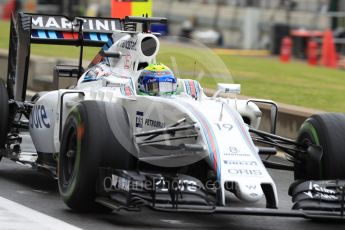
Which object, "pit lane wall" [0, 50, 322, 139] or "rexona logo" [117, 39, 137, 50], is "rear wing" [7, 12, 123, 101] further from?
"rexona logo" [117, 39, 137, 50]

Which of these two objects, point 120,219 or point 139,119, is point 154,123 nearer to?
point 139,119

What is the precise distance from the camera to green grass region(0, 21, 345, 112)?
1116 centimetres

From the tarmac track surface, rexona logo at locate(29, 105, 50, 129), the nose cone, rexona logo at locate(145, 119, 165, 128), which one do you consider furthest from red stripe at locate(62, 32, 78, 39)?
the nose cone

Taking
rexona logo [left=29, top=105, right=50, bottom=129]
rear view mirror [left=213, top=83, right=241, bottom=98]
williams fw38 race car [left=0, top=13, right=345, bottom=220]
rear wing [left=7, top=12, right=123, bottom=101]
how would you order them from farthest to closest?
rear wing [left=7, top=12, right=123, bottom=101], rexona logo [left=29, top=105, right=50, bottom=129], rear view mirror [left=213, top=83, right=241, bottom=98], williams fw38 race car [left=0, top=13, right=345, bottom=220]

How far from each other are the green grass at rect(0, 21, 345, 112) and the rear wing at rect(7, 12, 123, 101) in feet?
3.49

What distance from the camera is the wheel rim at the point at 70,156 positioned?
10172 millimetres

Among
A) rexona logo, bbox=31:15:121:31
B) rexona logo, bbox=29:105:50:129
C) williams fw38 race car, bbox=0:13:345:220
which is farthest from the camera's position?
rexona logo, bbox=31:15:121:31

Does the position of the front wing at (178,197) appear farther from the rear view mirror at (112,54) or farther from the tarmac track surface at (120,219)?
the rear view mirror at (112,54)

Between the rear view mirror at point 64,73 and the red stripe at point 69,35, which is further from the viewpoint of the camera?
the red stripe at point 69,35

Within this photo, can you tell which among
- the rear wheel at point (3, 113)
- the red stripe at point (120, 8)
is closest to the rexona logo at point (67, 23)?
the rear wheel at point (3, 113)

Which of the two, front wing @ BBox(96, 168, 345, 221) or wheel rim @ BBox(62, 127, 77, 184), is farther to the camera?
wheel rim @ BBox(62, 127, 77, 184)

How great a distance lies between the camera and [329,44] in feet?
118

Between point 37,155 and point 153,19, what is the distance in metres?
1.74

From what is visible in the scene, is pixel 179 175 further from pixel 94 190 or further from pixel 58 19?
pixel 58 19
